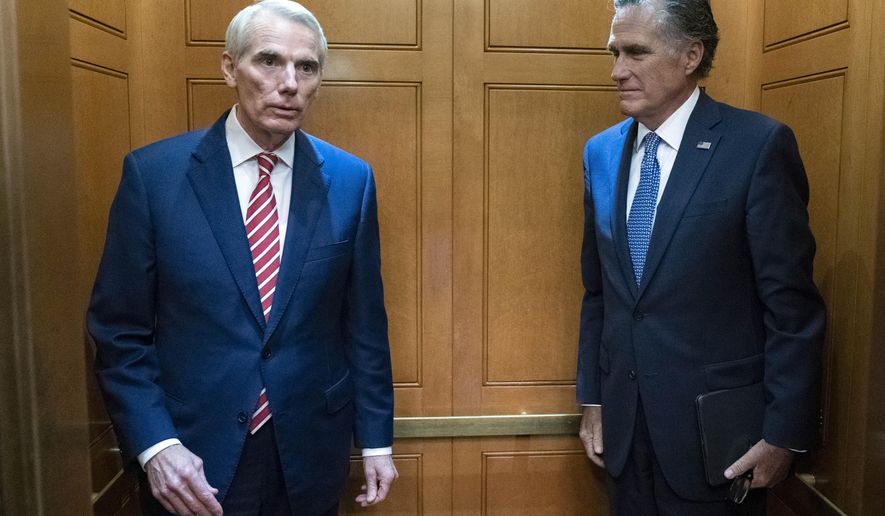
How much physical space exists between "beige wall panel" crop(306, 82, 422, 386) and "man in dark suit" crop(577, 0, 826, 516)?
64cm

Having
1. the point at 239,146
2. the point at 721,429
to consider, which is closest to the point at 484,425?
the point at 721,429

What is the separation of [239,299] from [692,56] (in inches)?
49.5

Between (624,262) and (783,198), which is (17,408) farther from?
(783,198)

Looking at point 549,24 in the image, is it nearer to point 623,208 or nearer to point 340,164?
point 623,208

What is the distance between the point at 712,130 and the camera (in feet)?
6.72

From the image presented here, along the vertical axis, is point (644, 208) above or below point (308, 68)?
below

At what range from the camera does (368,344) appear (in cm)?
210

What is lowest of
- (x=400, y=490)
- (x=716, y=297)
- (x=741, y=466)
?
(x=400, y=490)

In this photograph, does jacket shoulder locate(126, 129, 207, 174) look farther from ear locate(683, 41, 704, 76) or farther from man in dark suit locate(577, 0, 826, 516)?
ear locate(683, 41, 704, 76)

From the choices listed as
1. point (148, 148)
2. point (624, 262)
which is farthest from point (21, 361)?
point (624, 262)

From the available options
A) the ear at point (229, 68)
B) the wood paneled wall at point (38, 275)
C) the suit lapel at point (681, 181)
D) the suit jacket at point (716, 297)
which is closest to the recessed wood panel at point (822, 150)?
the suit jacket at point (716, 297)

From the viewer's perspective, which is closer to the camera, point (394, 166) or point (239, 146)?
point (239, 146)

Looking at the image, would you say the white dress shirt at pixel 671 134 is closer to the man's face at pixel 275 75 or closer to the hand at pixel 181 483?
the man's face at pixel 275 75

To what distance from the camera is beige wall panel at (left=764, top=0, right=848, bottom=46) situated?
2.19m
